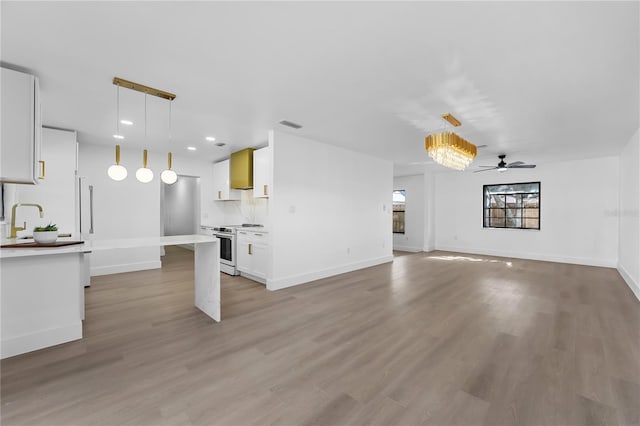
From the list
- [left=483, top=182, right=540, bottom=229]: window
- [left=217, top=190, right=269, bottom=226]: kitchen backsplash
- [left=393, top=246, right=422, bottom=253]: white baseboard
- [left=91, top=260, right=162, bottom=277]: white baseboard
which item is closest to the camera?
[left=91, top=260, right=162, bottom=277]: white baseboard

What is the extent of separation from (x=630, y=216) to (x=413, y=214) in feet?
16.3

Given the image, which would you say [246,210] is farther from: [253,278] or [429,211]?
[429,211]

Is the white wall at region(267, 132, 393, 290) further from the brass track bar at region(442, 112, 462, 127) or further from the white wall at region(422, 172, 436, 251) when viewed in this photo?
the white wall at region(422, 172, 436, 251)

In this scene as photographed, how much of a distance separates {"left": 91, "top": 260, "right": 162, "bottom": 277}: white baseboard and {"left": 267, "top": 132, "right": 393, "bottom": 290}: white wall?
10.5ft

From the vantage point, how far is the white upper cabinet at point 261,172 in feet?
16.4

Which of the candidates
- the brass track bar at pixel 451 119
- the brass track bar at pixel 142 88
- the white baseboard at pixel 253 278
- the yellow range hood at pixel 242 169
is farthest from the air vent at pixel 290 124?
the white baseboard at pixel 253 278

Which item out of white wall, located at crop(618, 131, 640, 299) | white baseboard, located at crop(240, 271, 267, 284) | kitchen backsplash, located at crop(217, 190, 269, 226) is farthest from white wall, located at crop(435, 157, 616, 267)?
white baseboard, located at crop(240, 271, 267, 284)

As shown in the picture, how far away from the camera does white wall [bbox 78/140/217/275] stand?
213 inches

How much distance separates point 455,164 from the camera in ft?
13.2

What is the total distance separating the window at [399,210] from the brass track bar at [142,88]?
7965 mm

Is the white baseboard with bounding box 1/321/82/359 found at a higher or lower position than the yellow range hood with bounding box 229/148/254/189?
lower

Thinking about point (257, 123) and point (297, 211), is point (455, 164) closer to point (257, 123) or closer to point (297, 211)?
point (297, 211)

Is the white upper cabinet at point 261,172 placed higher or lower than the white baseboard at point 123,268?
higher

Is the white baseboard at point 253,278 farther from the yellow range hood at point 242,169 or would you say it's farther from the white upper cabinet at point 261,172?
the yellow range hood at point 242,169
